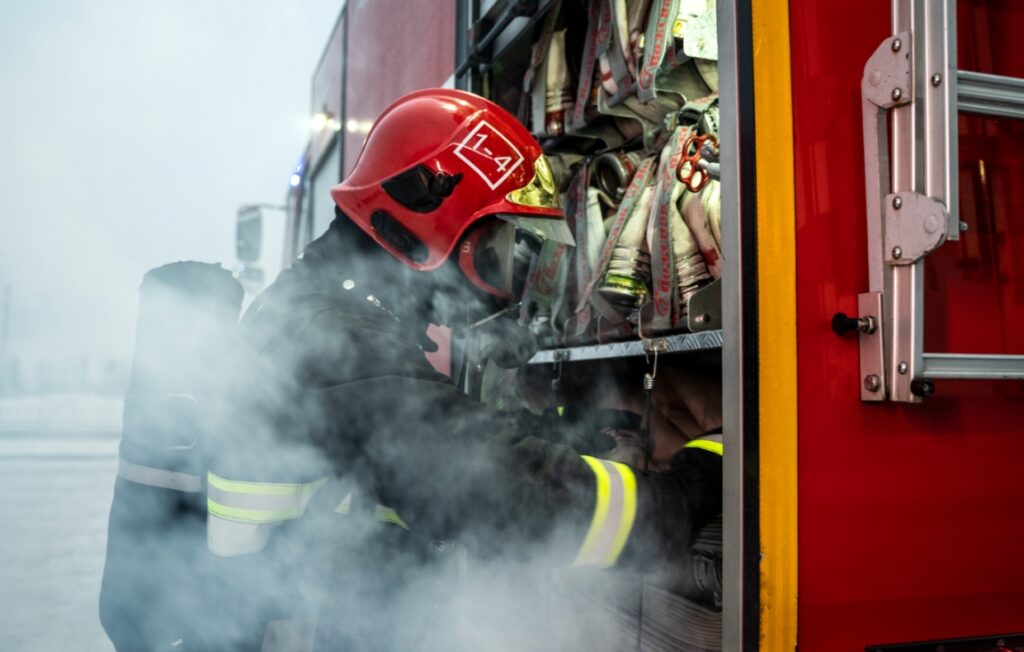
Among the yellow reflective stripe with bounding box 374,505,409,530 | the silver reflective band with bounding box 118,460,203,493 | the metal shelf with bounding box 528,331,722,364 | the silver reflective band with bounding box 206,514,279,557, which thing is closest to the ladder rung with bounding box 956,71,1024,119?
the metal shelf with bounding box 528,331,722,364

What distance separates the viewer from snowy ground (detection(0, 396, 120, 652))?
56.8 inches

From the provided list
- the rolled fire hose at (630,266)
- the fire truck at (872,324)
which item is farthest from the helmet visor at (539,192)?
the fire truck at (872,324)

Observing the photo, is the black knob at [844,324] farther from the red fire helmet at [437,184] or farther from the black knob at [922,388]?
the red fire helmet at [437,184]

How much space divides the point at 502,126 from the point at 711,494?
1063 mm

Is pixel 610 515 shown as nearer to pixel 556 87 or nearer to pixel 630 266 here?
pixel 630 266

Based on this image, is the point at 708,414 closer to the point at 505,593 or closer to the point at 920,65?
the point at 505,593

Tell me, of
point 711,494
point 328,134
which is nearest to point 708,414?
point 711,494

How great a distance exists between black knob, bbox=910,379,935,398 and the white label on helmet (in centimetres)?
108

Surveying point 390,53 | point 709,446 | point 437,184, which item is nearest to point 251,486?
point 437,184

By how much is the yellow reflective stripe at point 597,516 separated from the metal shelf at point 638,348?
17.3 inches

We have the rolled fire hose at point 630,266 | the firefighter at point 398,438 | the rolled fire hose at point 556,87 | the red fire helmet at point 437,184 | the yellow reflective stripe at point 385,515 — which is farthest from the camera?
the rolled fire hose at point 556,87

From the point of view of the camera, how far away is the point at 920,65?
1.15 metres

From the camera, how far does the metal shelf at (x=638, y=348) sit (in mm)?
1688

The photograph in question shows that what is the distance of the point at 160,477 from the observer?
154 cm
